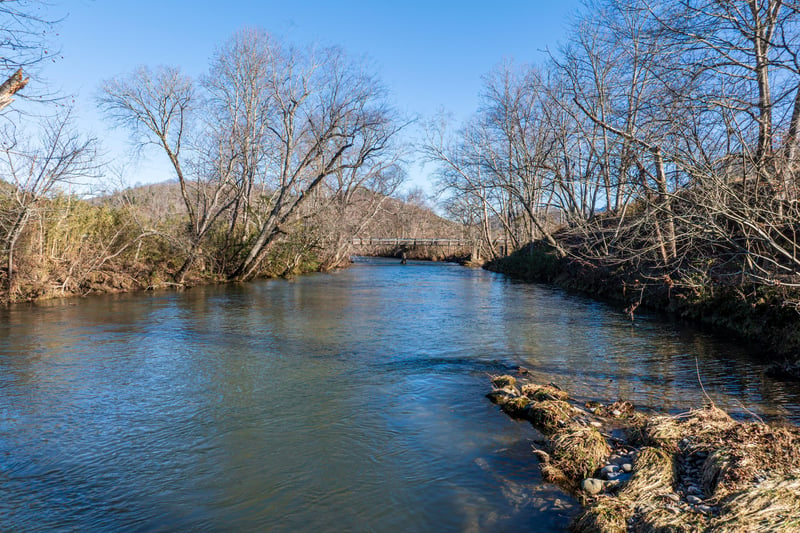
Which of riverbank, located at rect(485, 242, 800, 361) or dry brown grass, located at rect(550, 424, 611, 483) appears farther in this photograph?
riverbank, located at rect(485, 242, 800, 361)

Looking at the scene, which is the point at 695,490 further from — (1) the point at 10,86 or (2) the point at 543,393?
(1) the point at 10,86

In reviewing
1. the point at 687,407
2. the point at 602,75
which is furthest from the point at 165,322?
the point at 602,75

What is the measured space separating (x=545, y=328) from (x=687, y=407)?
6682 millimetres

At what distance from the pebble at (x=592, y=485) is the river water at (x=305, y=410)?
0.26m

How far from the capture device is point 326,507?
470cm

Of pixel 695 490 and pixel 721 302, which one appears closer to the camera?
pixel 695 490

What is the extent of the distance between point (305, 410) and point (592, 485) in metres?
3.83

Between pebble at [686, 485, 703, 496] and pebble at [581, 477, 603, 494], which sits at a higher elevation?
pebble at [686, 485, 703, 496]

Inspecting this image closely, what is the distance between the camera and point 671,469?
4.78 m

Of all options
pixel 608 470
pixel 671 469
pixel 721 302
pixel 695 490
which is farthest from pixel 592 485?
pixel 721 302

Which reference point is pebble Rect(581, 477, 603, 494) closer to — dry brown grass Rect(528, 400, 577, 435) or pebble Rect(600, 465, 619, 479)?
pebble Rect(600, 465, 619, 479)

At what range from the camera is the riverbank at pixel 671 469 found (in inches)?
154

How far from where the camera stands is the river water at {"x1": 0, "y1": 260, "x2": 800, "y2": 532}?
15.3ft

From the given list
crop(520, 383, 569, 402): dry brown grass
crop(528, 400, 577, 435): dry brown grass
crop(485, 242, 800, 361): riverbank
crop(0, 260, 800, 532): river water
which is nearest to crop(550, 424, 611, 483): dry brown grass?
crop(0, 260, 800, 532): river water
